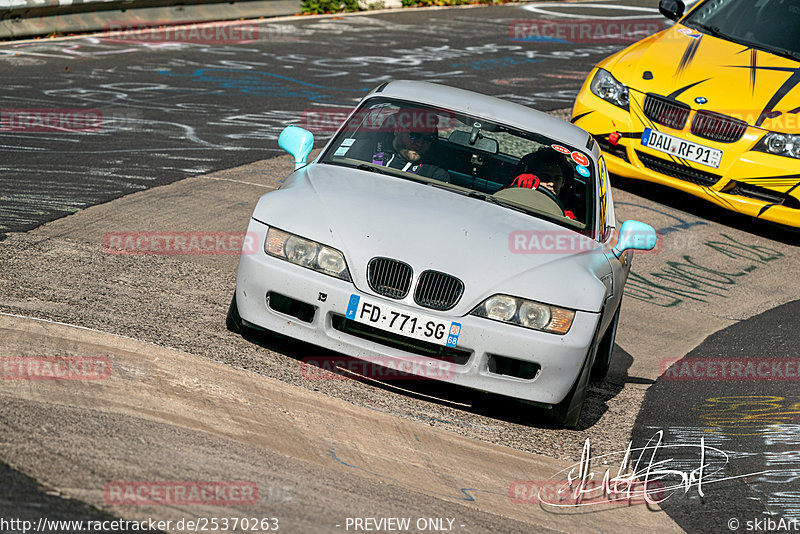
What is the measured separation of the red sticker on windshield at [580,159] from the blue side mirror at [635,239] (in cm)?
52

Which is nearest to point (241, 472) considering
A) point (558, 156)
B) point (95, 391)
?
point (95, 391)

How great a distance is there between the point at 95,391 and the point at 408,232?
1.67 m

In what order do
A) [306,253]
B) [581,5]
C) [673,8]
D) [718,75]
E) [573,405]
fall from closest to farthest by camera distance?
[306,253]
[573,405]
[718,75]
[673,8]
[581,5]

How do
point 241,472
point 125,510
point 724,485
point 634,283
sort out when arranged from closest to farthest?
point 125,510 < point 241,472 < point 724,485 < point 634,283

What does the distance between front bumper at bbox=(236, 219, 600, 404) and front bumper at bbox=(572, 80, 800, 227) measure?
16.6 ft

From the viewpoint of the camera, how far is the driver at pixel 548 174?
6.27 metres

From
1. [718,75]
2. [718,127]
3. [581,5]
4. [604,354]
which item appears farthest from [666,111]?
[581,5]

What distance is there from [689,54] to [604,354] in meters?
5.18

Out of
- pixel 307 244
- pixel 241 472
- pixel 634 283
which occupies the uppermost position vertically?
pixel 307 244

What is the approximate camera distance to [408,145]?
6434 millimetres

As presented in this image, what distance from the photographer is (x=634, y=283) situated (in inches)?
341

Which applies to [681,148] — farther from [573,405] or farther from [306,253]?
[306,253]

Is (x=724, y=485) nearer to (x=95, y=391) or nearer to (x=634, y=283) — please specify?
(x=95, y=391)

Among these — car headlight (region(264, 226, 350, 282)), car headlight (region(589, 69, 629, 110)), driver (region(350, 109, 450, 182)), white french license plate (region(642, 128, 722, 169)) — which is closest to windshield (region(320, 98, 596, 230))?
driver (region(350, 109, 450, 182))
